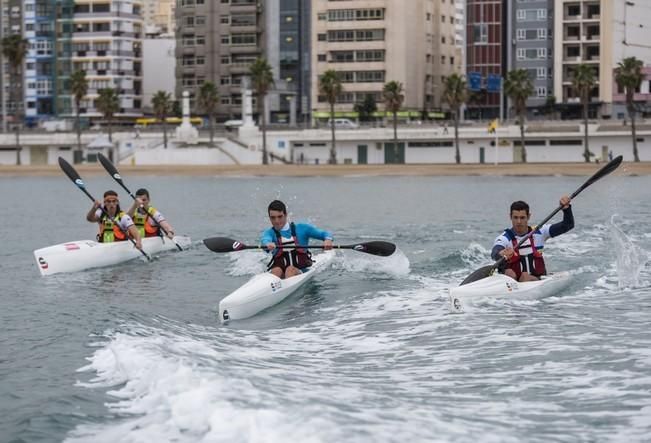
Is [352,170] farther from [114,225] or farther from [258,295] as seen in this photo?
[258,295]

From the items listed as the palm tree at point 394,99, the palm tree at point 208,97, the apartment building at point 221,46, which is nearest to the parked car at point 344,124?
the palm tree at point 394,99

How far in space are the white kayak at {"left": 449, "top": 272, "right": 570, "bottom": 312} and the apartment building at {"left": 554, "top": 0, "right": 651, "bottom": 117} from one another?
91.5 metres

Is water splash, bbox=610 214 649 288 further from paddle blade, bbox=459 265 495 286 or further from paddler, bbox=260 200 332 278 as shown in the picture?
paddler, bbox=260 200 332 278

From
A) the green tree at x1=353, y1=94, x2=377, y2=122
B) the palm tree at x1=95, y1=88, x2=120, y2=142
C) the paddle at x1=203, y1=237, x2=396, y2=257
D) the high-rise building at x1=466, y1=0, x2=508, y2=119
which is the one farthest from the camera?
the high-rise building at x1=466, y1=0, x2=508, y2=119

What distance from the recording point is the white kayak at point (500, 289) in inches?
651

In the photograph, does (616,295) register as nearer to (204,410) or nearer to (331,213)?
(204,410)

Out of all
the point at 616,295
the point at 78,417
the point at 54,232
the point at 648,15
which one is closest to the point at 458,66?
the point at 648,15

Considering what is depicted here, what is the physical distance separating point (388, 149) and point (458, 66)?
29.3 m

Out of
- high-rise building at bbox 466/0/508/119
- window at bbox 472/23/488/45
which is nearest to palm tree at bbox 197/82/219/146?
high-rise building at bbox 466/0/508/119

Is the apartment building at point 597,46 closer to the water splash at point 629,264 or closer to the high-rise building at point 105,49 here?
the high-rise building at point 105,49

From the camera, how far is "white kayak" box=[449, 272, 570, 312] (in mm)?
16547

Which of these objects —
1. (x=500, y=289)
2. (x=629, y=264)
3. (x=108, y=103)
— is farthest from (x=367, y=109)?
(x=500, y=289)

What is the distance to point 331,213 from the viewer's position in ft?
141

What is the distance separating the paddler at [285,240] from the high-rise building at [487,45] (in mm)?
98324
